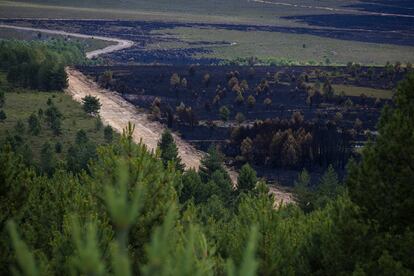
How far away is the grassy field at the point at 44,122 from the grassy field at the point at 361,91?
34.6 metres

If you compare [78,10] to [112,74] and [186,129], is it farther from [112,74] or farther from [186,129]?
[186,129]

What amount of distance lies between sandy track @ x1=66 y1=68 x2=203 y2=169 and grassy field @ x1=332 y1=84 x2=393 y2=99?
88.7 feet

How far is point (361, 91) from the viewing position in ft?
271

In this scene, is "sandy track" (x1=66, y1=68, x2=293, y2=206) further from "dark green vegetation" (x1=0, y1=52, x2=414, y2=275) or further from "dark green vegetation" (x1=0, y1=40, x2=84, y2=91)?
"dark green vegetation" (x1=0, y1=52, x2=414, y2=275)

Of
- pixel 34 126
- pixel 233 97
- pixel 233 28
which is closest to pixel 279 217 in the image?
pixel 34 126

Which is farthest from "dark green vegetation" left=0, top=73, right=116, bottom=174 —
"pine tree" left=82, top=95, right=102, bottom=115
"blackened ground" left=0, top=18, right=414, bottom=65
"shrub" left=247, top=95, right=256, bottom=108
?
"blackened ground" left=0, top=18, right=414, bottom=65

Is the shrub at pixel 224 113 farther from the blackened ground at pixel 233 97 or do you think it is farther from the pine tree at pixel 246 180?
the pine tree at pixel 246 180

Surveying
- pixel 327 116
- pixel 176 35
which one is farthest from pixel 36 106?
pixel 176 35

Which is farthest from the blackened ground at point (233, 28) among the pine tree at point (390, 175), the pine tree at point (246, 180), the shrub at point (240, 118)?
the pine tree at point (390, 175)

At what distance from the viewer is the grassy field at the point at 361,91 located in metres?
79.6

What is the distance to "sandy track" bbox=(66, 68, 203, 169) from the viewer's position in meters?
60.7

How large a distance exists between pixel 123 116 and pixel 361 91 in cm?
3332

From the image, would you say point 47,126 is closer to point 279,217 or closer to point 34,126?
point 34,126

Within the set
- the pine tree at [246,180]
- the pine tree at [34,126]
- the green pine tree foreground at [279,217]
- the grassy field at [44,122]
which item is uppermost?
the green pine tree foreground at [279,217]
